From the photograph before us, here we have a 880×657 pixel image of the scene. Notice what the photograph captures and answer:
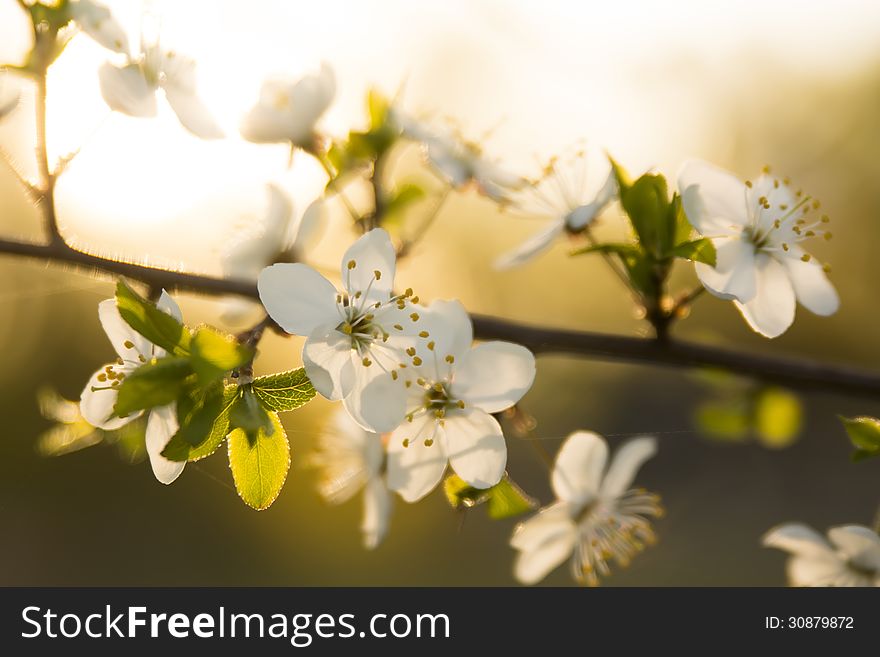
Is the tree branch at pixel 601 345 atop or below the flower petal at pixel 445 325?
atop

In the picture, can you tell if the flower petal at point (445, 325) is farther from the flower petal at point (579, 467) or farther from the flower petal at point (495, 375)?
the flower petal at point (579, 467)

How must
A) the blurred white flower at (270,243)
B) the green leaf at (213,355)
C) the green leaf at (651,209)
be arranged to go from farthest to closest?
1. the blurred white flower at (270,243)
2. the green leaf at (651,209)
3. the green leaf at (213,355)

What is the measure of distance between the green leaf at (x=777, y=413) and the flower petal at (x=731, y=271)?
0.78m

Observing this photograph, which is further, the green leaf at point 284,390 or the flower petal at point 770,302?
the flower petal at point 770,302

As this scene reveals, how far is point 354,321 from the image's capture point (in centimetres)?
89

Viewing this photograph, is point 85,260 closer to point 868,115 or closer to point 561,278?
point 868,115

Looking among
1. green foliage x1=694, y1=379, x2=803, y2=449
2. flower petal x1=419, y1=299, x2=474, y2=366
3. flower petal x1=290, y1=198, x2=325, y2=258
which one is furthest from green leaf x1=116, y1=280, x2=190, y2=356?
green foliage x1=694, y1=379, x2=803, y2=449

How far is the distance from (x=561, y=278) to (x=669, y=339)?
8345 mm

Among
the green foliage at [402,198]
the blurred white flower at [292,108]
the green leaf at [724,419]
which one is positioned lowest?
the green leaf at [724,419]

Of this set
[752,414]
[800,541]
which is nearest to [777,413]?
[752,414]

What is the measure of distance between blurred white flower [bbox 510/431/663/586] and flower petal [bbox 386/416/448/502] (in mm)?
244

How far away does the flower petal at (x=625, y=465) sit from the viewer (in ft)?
4.04

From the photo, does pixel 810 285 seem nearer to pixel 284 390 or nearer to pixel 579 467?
pixel 579 467

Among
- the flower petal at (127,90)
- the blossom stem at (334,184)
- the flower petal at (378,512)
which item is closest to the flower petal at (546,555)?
the flower petal at (378,512)
